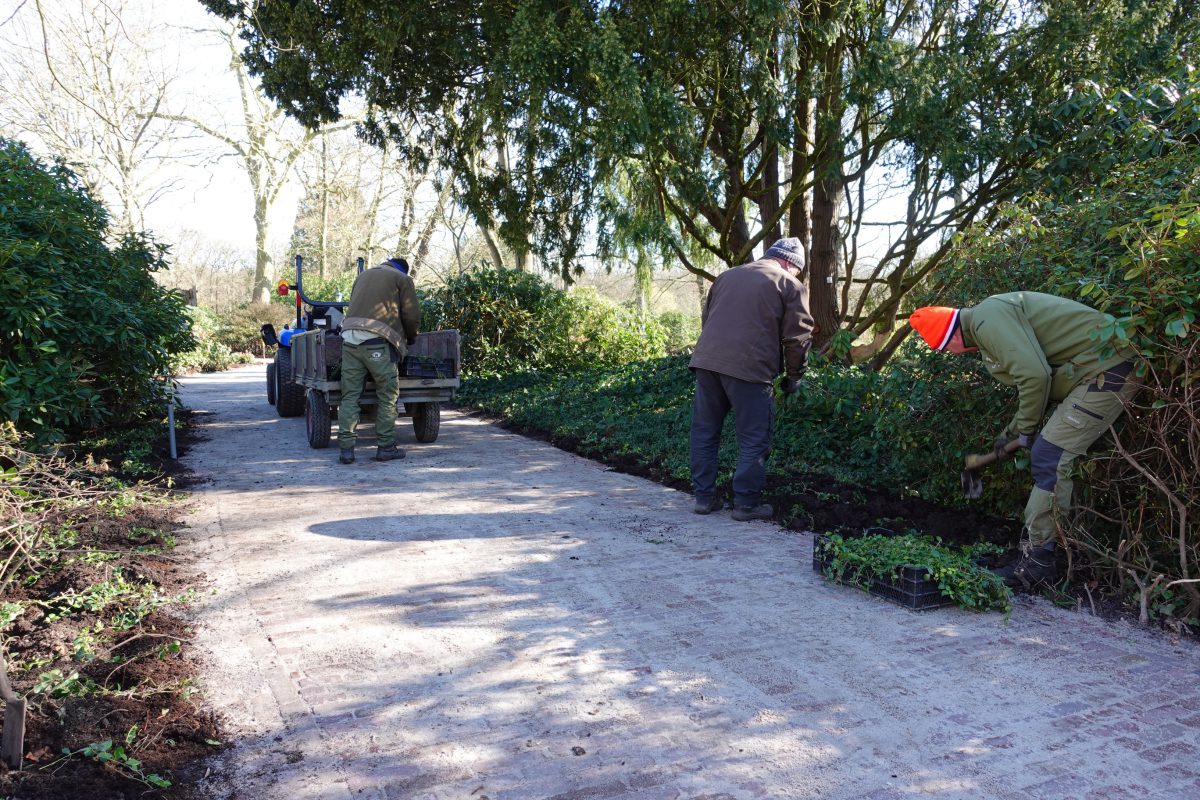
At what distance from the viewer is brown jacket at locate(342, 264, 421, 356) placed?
27.2ft

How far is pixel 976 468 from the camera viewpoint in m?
5.19

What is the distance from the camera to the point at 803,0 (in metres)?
9.66

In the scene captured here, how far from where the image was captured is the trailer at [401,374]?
349 inches

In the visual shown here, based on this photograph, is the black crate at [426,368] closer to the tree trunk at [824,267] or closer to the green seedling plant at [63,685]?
the tree trunk at [824,267]

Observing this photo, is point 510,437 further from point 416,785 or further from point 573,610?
point 416,785

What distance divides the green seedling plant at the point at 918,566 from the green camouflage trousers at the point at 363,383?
5087mm

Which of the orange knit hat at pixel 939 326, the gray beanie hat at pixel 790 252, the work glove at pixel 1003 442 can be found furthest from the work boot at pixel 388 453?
the work glove at pixel 1003 442

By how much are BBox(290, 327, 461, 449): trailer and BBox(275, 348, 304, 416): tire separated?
2459 mm

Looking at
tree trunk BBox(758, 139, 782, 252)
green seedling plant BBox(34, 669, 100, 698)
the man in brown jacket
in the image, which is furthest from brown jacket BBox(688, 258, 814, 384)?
tree trunk BBox(758, 139, 782, 252)

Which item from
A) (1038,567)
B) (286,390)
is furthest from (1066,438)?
(286,390)

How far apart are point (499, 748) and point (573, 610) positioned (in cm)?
137

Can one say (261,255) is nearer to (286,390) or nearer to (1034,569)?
(286,390)

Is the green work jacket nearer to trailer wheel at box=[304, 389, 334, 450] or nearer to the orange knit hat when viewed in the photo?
the orange knit hat

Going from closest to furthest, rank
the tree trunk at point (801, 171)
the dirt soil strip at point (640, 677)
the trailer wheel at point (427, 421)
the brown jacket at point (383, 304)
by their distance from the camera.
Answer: the dirt soil strip at point (640, 677)
the brown jacket at point (383, 304)
the trailer wheel at point (427, 421)
the tree trunk at point (801, 171)
